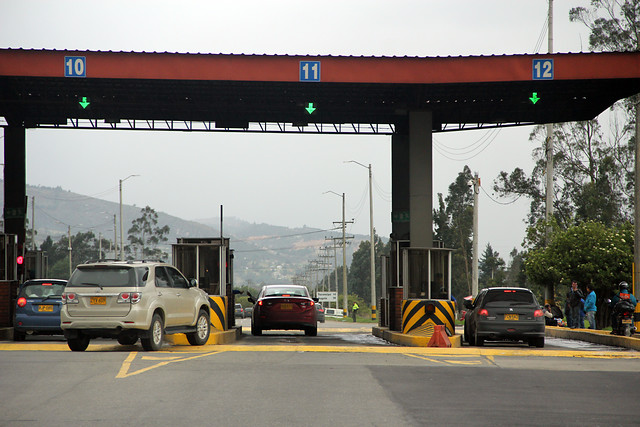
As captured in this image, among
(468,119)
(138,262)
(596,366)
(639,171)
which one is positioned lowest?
(596,366)

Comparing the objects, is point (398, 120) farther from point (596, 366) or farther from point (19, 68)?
point (596, 366)

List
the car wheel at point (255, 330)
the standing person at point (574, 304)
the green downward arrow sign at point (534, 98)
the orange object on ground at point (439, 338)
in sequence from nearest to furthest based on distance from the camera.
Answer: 1. the orange object on ground at point (439, 338)
2. the car wheel at point (255, 330)
3. the green downward arrow sign at point (534, 98)
4. the standing person at point (574, 304)

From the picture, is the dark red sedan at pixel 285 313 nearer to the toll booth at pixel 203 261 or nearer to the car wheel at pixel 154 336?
the toll booth at pixel 203 261

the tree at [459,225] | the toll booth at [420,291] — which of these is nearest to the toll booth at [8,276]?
the toll booth at [420,291]

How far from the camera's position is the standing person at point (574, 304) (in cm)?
2820

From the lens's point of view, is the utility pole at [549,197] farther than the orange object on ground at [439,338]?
Yes

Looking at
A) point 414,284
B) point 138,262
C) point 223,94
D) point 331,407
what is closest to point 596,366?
point 331,407

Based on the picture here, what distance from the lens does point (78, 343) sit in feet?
52.4

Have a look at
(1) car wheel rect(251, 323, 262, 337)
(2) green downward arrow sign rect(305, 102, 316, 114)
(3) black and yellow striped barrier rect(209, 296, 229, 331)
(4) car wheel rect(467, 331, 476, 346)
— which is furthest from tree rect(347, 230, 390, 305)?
(3) black and yellow striped barrier rect(209, 296, 229, 331)

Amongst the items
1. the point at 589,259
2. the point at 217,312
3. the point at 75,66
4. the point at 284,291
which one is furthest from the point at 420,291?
the point at 589,259

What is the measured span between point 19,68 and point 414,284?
11.6m

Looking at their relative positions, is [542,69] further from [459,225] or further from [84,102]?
[459,225]

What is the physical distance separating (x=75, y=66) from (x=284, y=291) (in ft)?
27.5

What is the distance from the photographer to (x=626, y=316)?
21.2 meters
